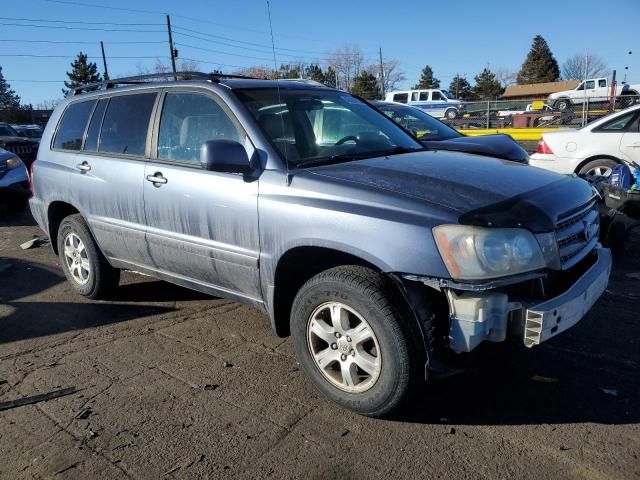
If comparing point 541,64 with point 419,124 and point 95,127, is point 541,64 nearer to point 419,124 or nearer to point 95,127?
point 419,124

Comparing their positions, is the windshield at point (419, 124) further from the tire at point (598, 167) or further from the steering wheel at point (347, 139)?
the steering wheel at point (347, 139)

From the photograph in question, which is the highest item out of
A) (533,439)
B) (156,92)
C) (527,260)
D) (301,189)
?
(156,92)

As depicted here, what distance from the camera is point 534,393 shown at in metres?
3.21

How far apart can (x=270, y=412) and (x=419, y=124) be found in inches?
244

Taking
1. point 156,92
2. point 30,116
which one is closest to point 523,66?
point 30,116

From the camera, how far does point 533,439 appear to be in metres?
2.76

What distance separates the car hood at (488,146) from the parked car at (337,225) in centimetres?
255

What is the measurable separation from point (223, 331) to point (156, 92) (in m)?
1.94

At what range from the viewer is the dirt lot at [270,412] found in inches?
103

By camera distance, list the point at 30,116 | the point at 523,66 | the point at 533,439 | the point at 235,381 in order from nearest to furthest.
→ the point at 533,439, the point at 235,381, the point at 30,116, the point at 523,66

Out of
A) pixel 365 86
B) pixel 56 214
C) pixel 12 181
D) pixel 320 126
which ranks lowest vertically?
pixel 12 181

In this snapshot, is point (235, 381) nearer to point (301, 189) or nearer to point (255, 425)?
point (255, 425)

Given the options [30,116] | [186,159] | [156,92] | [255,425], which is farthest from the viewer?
[30,116]

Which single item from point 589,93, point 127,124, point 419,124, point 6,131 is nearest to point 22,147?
point 6,131
